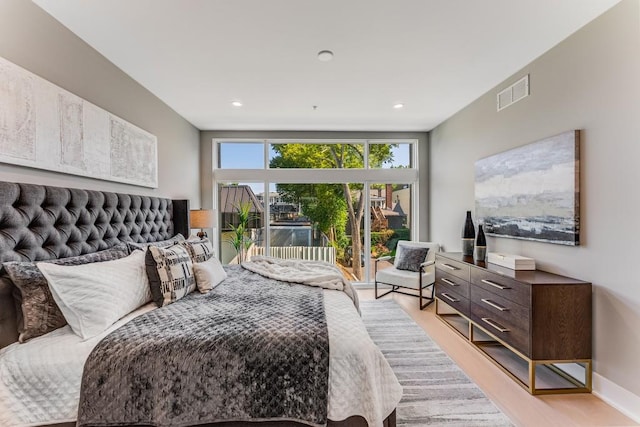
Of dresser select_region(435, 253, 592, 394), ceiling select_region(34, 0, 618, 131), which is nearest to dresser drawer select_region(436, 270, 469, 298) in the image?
dresser select_region(435, 253, 592, 394)

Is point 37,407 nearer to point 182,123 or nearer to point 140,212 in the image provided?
point 140,212

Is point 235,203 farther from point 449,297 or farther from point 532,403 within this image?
point 532,403

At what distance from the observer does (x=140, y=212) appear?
2980mm

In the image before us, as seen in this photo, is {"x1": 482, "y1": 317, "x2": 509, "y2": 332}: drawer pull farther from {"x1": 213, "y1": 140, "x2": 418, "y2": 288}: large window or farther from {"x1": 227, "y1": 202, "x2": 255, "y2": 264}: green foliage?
{"x1": 227, "y1": 202, "x2": 255, "y2": 264}: green foliage

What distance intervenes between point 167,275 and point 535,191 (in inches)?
124

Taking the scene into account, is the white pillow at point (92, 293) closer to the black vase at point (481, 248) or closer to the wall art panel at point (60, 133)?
the wall art panel at point (60, 133)

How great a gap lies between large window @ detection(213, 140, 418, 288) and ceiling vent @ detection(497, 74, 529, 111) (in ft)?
6.71

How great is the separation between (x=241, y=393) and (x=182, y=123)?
12.7 feet

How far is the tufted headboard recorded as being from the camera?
1.63 meters

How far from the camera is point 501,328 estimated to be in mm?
2488

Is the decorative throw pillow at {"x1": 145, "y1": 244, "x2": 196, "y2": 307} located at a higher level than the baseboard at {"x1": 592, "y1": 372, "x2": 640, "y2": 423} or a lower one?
higher

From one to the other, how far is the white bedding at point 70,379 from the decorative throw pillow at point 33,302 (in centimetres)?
5

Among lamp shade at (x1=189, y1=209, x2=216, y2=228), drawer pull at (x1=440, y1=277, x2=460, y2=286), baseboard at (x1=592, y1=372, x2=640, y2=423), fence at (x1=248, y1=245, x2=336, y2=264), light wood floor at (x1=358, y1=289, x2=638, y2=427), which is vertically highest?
lamp shade at (x1=189, y1=209, x2=216, y2=228)

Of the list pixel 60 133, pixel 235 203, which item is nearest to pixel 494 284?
pixel 60 133
